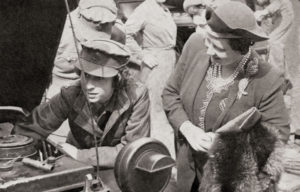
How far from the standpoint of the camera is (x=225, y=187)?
2021 mm

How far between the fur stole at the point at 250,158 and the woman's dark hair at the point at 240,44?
1.25ft

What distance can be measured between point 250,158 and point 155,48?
244 cm

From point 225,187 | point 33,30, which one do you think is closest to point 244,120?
point 225,187

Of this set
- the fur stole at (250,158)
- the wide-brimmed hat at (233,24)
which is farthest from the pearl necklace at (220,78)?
the fur stole at (250,158)

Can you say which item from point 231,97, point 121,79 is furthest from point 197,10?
point 231,97

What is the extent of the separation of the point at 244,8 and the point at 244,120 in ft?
1.90

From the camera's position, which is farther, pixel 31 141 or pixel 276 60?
pixel 276 60

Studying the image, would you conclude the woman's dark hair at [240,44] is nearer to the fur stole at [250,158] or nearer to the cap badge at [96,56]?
the fur stole at [250,158]

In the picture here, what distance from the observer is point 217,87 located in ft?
7.10

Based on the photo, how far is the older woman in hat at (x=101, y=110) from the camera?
2.14 meters

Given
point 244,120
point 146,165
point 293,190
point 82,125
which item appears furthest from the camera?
point 293,190

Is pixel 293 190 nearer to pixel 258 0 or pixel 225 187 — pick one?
pixel 225 187

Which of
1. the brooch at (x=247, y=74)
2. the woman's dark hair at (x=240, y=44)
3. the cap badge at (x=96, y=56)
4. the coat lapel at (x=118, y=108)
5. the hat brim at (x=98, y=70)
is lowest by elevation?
the coat lapel at (x=118, y=108)

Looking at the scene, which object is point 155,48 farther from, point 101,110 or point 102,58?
point 102,58
